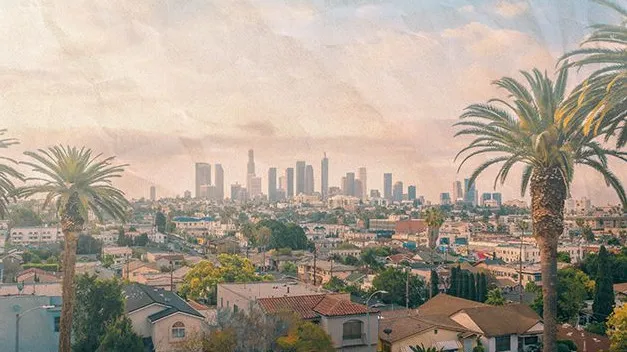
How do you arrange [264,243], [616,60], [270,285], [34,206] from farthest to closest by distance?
1. [34,206]
2. [264,243]
3. [270,285]
4. [616,60]

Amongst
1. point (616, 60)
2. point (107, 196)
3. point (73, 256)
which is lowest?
point (73, 256)

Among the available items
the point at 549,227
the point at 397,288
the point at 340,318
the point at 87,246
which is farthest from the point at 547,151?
the point at 87,246

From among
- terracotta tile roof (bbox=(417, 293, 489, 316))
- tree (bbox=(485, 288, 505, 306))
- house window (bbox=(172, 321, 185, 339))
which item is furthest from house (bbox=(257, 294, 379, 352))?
tree (bbox=(485, 288, 505, 306))

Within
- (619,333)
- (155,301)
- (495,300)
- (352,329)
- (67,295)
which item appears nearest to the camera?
(67,295)

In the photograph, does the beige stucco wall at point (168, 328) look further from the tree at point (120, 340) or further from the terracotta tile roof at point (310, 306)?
the terracotta tile roof at point (310, 306)

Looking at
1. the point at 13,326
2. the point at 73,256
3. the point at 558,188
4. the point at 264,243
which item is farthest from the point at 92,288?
the point at 264,243

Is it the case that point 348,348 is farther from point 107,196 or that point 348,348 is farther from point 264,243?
point 264,243

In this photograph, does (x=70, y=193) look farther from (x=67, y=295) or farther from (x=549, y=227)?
(x=549, y=227)
